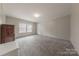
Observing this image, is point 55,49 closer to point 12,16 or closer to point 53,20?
point 53,20

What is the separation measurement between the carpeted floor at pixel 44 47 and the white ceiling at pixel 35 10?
0.40 metres

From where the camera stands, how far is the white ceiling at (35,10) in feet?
5.06

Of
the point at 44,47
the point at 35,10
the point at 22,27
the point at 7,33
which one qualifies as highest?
the point at 35,10

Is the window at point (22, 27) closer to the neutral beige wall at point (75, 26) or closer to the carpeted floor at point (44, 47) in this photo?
the carpeted floor at point (44, 47)

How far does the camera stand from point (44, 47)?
5.50ft

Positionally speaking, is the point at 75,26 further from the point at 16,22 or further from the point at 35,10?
the point at 16,22

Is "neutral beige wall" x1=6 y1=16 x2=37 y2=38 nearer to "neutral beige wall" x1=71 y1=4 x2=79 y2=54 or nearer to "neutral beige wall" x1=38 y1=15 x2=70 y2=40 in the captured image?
"neutral beige wall" x1=38 y1=15 x2=70 y2=40

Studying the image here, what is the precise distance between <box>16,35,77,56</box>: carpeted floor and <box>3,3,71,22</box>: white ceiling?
40 cm

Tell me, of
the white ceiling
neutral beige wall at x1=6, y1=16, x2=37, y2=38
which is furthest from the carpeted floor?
the white ceiling

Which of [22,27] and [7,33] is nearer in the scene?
[7,33]

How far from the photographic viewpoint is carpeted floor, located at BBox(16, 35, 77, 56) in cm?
159

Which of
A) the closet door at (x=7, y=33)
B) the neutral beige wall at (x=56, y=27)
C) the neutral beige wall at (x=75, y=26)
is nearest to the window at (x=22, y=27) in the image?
the closet door at (x=7, y=33)

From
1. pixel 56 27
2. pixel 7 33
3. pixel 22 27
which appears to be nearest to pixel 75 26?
pixel 56 27

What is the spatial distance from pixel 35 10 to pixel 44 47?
0.68m
